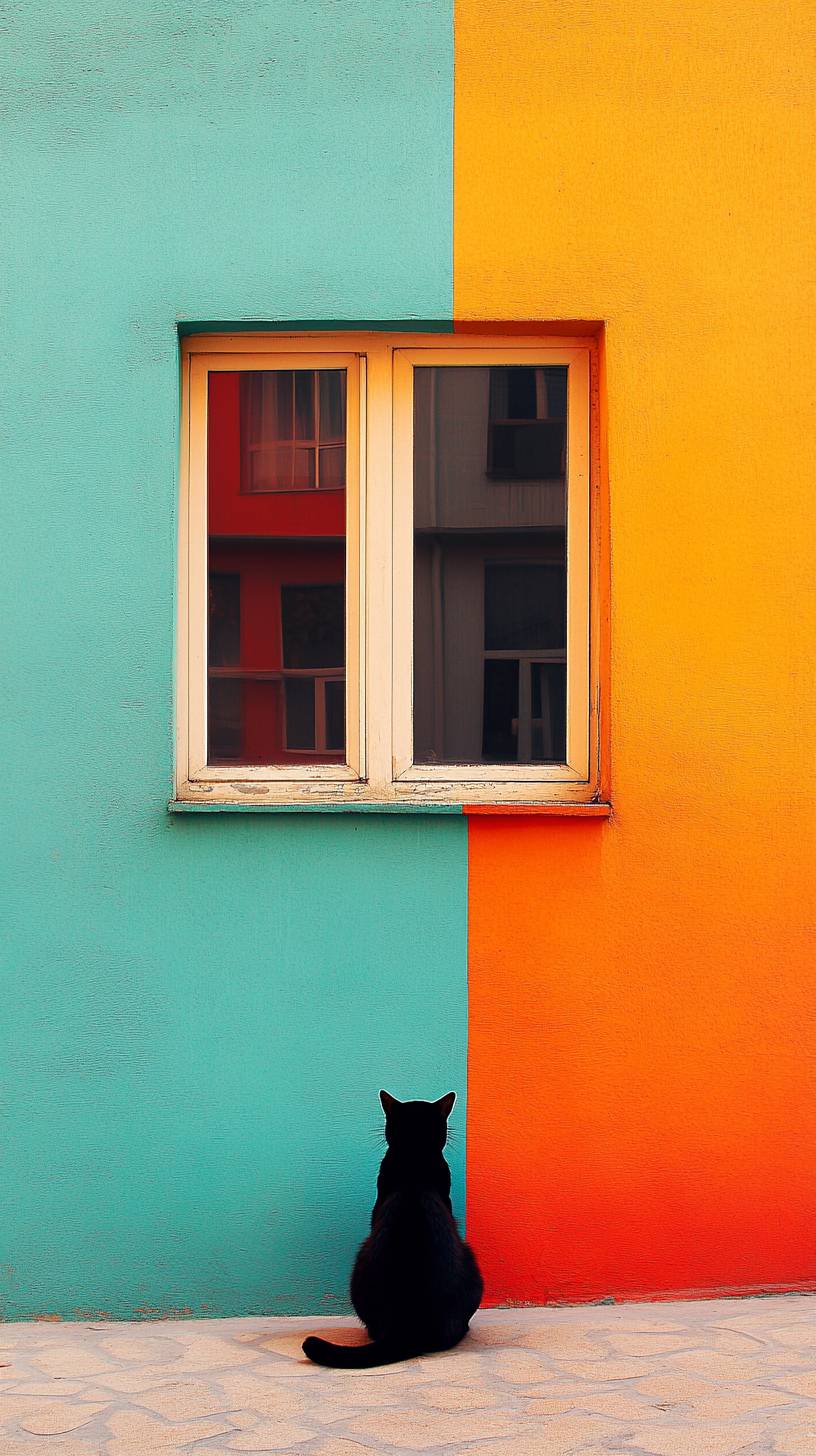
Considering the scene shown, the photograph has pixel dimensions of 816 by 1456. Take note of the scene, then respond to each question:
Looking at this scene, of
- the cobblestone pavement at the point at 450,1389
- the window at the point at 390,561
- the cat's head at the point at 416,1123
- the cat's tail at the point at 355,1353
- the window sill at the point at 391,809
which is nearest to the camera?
the cobblestone pavement at the point at 450,1389

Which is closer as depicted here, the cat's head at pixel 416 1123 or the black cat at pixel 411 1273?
the black cat at pixel 411 1273

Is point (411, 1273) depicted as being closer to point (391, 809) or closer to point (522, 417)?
point (391, 809)

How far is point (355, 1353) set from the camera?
357cm

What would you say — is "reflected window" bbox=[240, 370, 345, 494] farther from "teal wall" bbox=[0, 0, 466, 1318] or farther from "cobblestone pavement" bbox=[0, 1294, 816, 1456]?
"cobblestone pavement" bbox=[0, 1294, 816, 1456]

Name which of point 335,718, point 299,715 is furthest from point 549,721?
point 299,715

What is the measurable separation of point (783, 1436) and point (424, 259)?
3516 millimetres

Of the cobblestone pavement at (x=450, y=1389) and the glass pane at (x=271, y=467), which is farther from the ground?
the glass pane at (x=271, y=467)

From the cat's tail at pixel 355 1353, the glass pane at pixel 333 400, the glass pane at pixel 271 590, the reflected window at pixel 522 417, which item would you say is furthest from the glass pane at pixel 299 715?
the cat's tail at pixel 355 1353

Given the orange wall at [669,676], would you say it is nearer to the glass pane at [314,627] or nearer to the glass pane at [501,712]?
the glass pane at [501,712]

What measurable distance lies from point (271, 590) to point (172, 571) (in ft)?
1.15

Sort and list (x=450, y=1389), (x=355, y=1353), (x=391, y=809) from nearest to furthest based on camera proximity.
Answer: (x=450, y=1389)
(x=355, y=1353)
(x=391, y=809)

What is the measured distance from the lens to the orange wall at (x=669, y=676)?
419 cm

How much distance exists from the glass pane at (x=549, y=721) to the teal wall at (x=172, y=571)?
1.44 feet

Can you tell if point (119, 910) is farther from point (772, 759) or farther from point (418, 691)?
point (772, 759)
